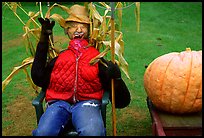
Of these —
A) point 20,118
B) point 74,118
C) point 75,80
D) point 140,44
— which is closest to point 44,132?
point 74,118

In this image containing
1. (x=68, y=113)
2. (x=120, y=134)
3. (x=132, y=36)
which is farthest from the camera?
(x=132, y=36)

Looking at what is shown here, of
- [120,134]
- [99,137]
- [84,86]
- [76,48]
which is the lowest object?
[120,134]

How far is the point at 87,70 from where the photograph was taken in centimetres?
369

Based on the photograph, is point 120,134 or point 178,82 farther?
point 120,134

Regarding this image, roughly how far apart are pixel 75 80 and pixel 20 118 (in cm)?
148

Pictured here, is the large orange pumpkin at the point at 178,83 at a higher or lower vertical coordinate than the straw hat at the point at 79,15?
lower

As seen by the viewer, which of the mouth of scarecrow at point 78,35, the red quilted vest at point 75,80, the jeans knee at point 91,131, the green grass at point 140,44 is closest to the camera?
the jeans knee at point 91,131

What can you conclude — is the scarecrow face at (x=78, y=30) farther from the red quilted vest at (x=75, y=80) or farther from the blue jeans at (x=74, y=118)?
the blue jeans at (x=74, y=118)

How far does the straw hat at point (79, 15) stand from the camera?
12.7ft

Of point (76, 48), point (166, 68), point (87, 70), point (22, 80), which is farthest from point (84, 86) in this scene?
point (22, 80)

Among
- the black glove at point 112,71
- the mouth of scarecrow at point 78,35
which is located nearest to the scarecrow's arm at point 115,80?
the black glove at point 112,71

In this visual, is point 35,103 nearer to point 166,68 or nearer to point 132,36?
point 166,68

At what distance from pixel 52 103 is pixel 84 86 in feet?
1.09

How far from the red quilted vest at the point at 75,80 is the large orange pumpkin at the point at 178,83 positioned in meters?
0.54
